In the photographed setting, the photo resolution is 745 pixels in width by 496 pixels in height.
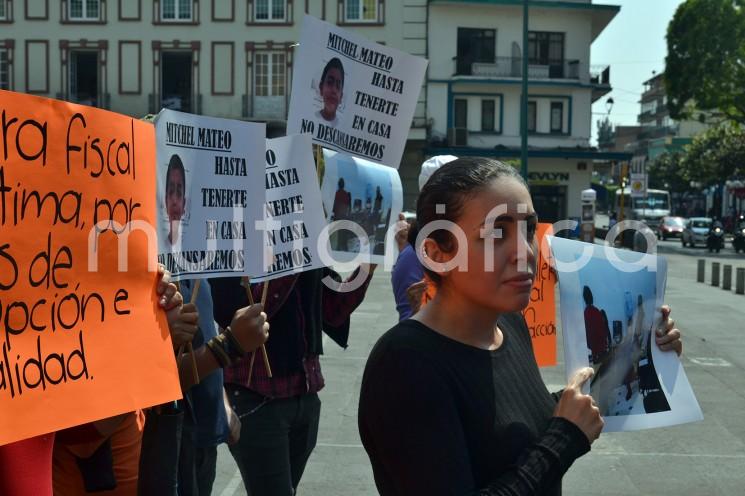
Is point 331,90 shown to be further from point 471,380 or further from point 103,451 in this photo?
point 471,380

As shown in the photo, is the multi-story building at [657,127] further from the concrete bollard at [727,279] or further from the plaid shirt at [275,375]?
the plaid shirt at [275,375]

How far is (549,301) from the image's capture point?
496cm

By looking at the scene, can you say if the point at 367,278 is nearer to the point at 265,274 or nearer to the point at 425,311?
the point at 265,274

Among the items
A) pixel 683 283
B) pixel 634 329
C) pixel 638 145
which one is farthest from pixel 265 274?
pixel 638 145

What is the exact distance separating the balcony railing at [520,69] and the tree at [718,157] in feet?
40.6

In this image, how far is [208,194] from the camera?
11.8ft

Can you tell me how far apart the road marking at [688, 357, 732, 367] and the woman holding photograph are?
9.55 metres

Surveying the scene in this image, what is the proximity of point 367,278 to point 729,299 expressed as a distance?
55.9ft

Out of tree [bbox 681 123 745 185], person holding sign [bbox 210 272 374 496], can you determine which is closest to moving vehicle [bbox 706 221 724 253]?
tree [bbox 681 123 745 185]

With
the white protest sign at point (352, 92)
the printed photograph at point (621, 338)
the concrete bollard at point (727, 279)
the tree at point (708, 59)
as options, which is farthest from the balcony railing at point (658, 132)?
the printed photograph at point (621, 338)

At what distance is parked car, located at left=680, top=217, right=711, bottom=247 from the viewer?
146 ft

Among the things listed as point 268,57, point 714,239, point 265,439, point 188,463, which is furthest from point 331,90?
point 714,239

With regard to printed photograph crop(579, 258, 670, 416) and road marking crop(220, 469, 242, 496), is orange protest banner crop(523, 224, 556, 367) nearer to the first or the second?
printed photograph crop(579, 258, 670, 416)

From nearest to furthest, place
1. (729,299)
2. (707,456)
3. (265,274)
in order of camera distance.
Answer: (265,274), (707,456), (729,299)
